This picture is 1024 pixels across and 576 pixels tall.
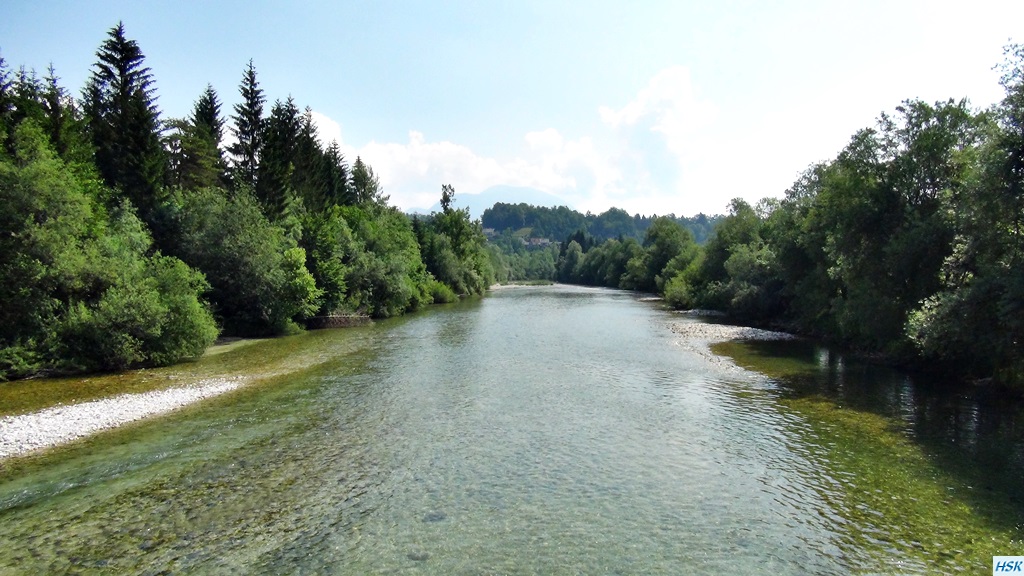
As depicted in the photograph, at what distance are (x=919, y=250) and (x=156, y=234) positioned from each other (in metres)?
47.4

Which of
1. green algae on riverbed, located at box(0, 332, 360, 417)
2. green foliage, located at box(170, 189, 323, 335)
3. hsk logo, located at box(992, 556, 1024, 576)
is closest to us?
hsk logo, located at box(992, 556, 1024, 576)

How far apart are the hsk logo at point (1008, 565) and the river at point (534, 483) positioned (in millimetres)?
150

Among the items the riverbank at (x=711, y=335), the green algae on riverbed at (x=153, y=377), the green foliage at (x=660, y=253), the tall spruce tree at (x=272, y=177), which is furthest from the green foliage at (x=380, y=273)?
the green foliage at (x=660, y=253)

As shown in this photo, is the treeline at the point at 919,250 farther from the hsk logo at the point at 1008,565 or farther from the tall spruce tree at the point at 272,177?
the tall spruce tree at the point at 272,177

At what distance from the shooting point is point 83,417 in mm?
18391

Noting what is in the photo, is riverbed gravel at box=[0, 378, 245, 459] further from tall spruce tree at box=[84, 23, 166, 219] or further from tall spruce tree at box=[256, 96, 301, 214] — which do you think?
tall spruce tree at box=[256, 96, 301, 214]

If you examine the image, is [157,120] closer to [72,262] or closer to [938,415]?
[72,262]

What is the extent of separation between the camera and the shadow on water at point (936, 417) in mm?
13156

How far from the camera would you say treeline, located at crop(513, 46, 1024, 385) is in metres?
20.6

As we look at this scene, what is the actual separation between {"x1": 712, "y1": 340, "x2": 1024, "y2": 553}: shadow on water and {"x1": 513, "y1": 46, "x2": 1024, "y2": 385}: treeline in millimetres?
1884

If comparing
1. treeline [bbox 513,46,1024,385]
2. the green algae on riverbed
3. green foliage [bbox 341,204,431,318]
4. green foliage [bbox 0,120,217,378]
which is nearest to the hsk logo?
treeline [bbox 513,46,1024,385]

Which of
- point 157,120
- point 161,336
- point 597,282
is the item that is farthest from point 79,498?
point 597,282

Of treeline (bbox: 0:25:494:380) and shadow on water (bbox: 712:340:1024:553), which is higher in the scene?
treeline (bbox: 0:25:494:380)

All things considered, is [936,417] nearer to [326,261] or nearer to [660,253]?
[326,261]
